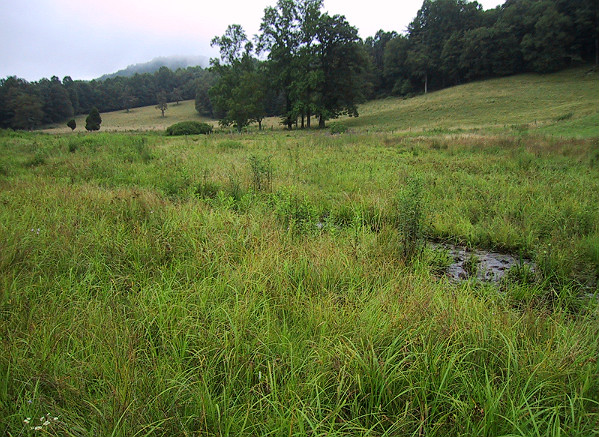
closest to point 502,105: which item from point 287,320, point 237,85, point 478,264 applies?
point 237,85

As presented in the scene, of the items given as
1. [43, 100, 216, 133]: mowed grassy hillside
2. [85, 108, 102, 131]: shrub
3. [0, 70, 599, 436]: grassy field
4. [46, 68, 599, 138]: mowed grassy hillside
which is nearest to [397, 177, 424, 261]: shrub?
[0, 70, 599, 436]: grassy field

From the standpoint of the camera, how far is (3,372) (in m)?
1.81

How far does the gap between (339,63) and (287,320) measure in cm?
4471

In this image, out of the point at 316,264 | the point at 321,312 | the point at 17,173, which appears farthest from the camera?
the point at 17,173

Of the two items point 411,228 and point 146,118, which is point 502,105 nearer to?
point 411,228

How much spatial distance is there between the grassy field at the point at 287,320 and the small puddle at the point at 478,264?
0.16 meters

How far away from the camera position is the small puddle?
3.78 meters

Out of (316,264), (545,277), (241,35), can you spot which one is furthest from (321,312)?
(241,35)

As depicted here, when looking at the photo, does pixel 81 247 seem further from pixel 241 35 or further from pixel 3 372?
pixel 241 35

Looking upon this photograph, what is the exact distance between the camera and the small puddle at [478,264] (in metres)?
3.78

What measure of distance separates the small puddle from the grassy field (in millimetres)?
155

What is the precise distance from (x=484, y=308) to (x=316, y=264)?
5.07 feet

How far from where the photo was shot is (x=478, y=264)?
163 inches

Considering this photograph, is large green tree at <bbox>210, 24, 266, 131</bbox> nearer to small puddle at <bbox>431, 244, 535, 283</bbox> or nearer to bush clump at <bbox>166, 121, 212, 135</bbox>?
bush clump at <bbox>166, 121, 212, 135</bbox>
